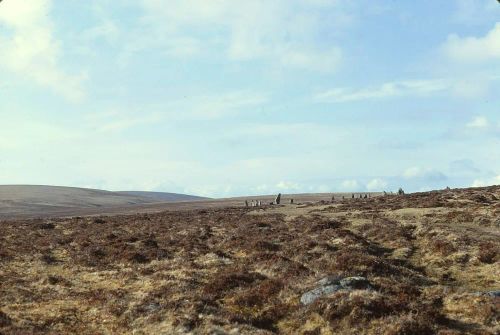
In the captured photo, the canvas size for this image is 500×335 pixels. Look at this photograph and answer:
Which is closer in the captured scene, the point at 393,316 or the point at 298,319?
the point at 393,316

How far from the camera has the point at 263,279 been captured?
20828 millimetres

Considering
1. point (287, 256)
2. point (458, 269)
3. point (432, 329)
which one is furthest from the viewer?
point (287, 256)

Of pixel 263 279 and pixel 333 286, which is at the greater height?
pixel 333 286

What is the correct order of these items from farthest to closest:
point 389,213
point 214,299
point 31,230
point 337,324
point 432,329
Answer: point 31,230, point 389,213, point 214,299, point 337,324, point 432,329

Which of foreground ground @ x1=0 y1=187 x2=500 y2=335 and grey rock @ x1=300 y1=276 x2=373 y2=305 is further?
grey rock @ x1=300 y1=276 x2=373 y2=305

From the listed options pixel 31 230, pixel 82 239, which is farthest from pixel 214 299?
pixel 31 230

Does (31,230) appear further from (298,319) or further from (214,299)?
(298,319)

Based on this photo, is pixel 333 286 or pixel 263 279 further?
pixel 263 279

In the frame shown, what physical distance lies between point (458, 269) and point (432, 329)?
988 cm

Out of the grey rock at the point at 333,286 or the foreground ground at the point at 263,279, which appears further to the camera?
the grey rock at the point at 333,286

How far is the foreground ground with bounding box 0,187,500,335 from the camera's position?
1459cm

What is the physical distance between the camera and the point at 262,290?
18.2m

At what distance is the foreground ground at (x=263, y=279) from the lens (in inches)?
575

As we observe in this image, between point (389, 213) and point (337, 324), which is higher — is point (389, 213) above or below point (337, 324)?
above
